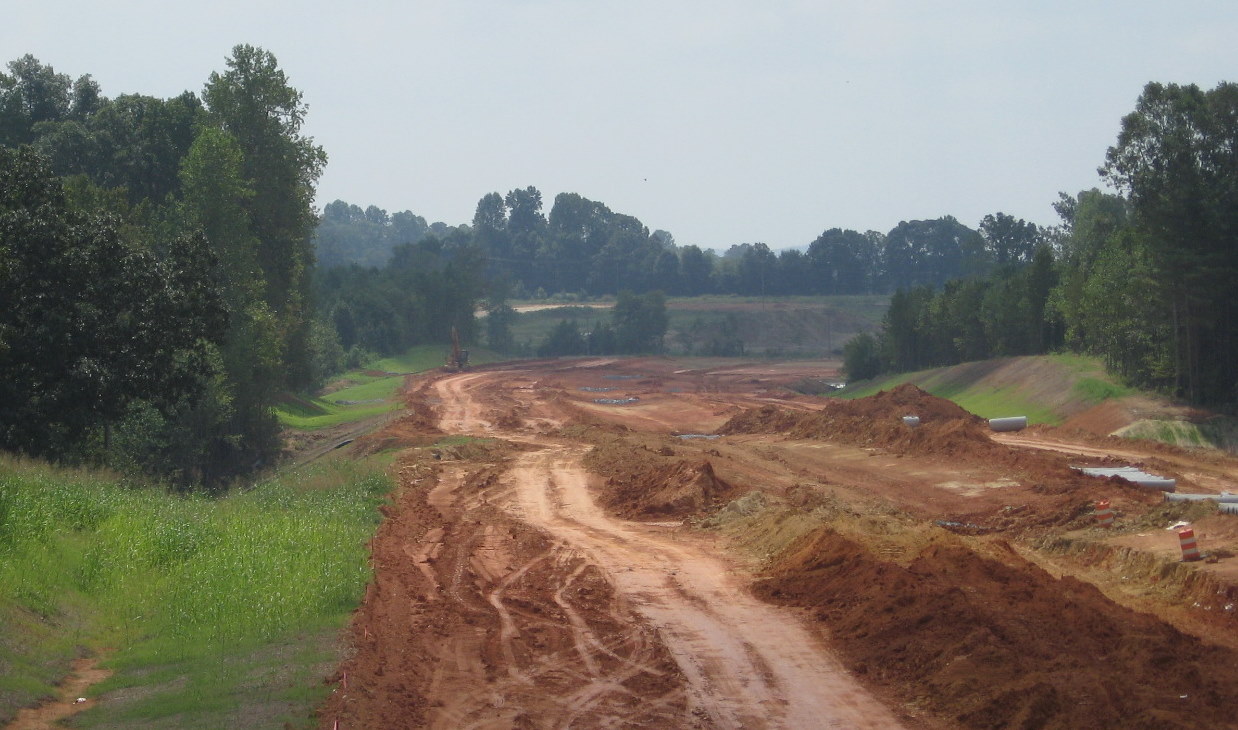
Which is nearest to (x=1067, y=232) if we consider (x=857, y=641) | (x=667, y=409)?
(x=667, y=409)

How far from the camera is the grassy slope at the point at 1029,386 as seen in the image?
47.0 meters

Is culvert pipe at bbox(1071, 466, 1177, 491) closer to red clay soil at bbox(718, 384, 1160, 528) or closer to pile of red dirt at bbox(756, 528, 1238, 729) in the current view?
red clay soil at bbox(718, 384, 1160, 528)

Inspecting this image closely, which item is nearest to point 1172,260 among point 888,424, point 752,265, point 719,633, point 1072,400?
point 1072,400

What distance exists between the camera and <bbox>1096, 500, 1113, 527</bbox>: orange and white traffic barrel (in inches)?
859

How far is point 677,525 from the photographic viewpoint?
24.2 m

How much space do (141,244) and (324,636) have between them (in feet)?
90.4

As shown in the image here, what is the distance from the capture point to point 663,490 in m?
27.0

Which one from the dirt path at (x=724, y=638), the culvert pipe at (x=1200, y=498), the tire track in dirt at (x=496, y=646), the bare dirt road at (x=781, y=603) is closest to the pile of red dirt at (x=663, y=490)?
the bare dirt road at (x=781, y=603)

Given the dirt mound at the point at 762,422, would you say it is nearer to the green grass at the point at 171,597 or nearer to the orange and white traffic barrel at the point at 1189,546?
the green grass at the point at 171,597

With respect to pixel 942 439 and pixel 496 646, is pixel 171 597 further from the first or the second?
pixel 942 439

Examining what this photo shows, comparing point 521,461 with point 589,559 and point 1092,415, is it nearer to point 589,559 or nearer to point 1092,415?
point 589,559

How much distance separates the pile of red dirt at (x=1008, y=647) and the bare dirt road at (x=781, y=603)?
0.03 m

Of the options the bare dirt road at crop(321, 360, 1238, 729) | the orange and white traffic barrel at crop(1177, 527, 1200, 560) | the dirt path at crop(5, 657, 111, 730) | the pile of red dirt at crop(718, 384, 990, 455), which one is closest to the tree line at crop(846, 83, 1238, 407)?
the pile of red dirt at crop(718, 384, 990, 455)

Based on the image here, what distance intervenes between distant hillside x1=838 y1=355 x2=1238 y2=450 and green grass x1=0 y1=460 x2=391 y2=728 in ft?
101
